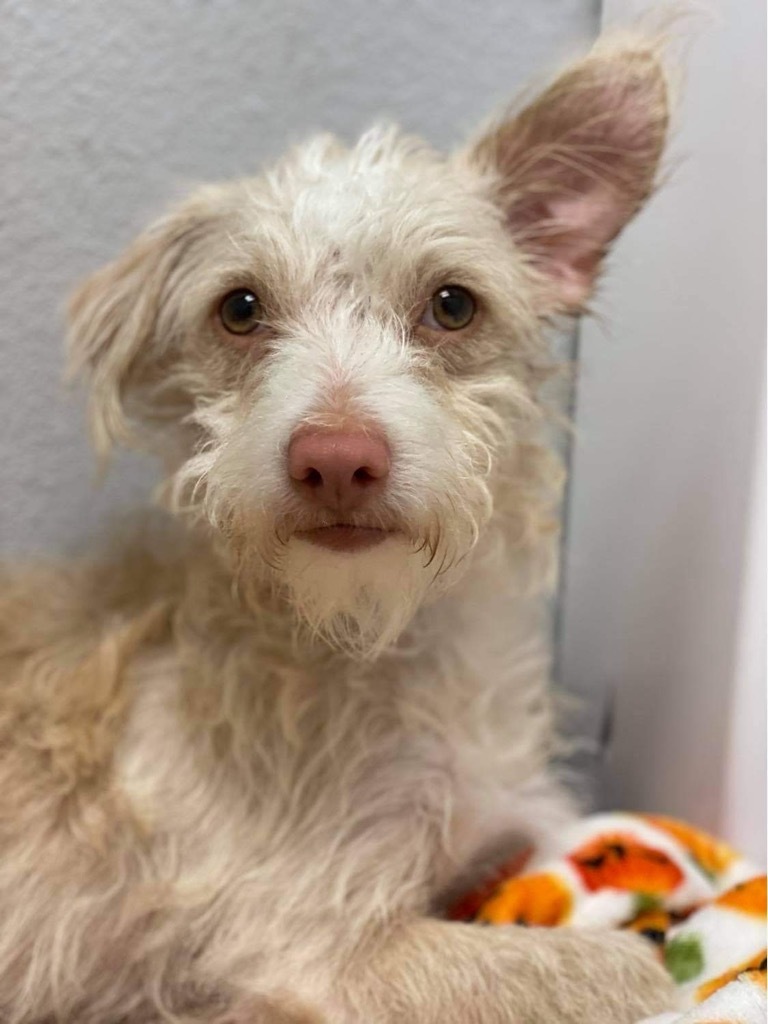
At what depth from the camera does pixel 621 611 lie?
1.66 metres

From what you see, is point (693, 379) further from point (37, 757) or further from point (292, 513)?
point (37, 757)

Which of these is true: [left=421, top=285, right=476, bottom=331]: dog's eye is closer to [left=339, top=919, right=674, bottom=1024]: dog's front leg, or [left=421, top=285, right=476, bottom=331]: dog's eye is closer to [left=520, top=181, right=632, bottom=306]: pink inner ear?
[left=520, top=181, right=632, bottom=306]: pink inner ear

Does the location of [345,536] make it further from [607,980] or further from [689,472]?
[689,472]

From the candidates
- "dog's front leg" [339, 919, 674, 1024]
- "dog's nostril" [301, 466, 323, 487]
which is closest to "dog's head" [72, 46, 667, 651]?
"dog's nostril" [301, 466, 323, 487]

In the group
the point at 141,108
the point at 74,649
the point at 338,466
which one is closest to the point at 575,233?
the point at 338,466

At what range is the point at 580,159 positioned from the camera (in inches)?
46.6

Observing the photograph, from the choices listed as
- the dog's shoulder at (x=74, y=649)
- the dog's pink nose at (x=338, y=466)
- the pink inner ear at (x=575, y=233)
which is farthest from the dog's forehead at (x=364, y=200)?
the dog's shoulder at (x=74, y=649)

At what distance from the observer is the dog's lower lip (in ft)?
2.92

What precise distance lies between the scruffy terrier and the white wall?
0.65 feet

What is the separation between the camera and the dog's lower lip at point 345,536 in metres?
0.89

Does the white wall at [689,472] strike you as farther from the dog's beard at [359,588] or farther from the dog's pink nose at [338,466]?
the dog's pink nose at [338,466]

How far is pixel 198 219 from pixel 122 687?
0.60 m

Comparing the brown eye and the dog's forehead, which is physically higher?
the dog's forehead

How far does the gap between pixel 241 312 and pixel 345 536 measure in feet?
1.18
